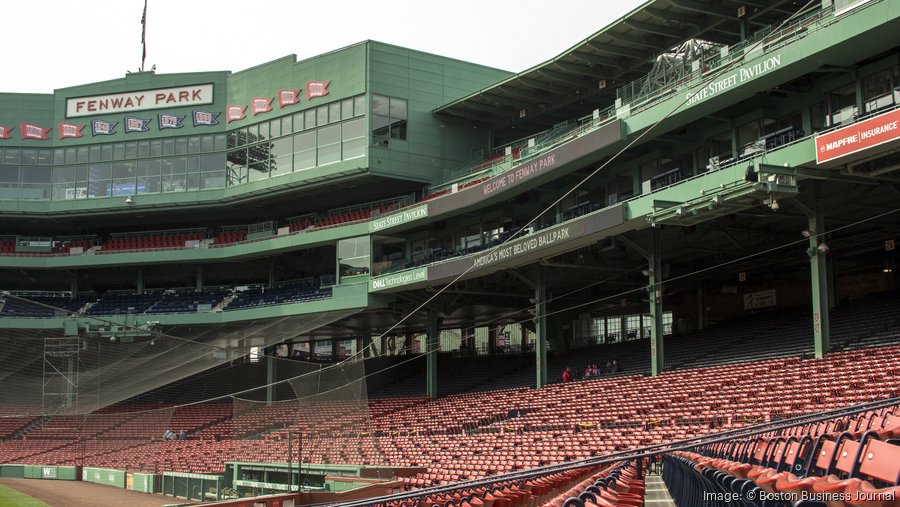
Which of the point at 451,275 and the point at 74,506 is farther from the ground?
the point at 451,275

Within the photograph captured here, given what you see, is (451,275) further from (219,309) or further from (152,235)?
(152,235)

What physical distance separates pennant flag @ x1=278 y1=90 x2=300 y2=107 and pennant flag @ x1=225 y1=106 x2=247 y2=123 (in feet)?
10.0

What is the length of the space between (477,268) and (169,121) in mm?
25176

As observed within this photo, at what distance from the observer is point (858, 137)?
844 inches

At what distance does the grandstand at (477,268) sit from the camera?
73.4 ft

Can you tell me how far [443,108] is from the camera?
45469 millimetres

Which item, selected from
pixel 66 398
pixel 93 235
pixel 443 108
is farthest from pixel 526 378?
pixel 93 235

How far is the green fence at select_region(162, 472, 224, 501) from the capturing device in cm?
2872

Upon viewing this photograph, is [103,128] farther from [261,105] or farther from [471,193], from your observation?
[471,193]

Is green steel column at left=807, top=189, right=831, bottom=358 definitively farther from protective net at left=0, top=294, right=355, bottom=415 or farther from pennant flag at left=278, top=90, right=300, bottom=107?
pennant flag at left=278, top=90, right=300, bottom=107

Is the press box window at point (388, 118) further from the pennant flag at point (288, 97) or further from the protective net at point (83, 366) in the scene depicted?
the protective net at point (83, 366)

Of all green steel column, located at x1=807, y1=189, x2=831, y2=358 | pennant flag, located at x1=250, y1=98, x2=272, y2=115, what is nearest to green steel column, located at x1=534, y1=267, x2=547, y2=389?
green steel column, located at x1=807, y1=189, x2=831, y2=358

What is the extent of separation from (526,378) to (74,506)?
72.5 feet

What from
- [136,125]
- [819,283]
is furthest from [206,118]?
[819,283]
